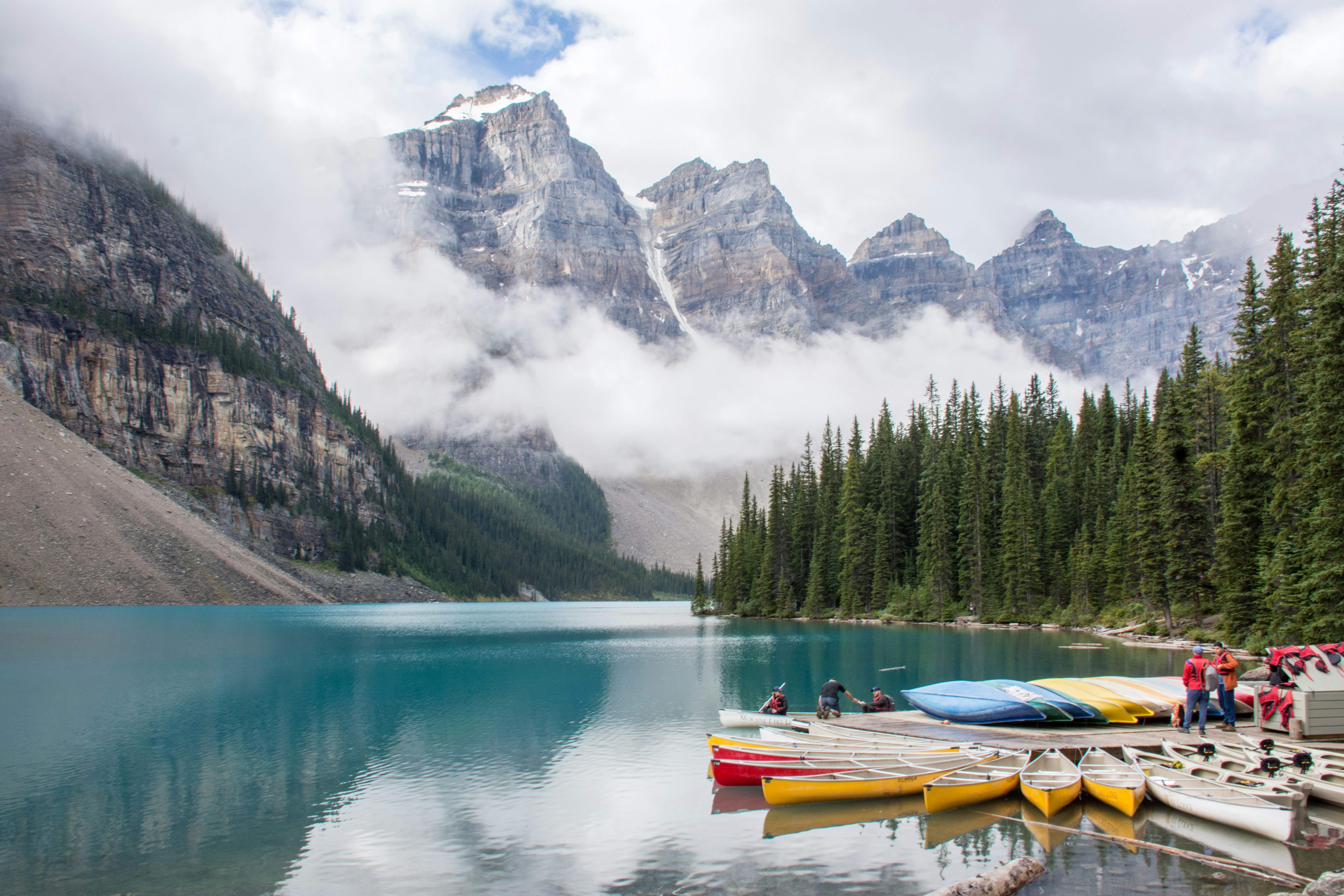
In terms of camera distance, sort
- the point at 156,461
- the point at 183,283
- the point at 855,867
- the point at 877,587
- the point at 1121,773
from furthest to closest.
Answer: the point at 183,283 < the point at 156,461 < the point at 877,587 < the point at 1121,773 < the point at 855,867

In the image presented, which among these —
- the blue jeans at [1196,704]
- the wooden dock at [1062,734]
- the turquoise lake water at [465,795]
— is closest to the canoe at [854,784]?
the turquoise lake water at [465,795]

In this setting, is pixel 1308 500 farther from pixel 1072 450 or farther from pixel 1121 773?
pixel 1072 450

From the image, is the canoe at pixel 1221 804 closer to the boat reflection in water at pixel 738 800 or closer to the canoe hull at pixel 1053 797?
the canoe hull at pixel 1053 797

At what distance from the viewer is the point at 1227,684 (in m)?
23.0

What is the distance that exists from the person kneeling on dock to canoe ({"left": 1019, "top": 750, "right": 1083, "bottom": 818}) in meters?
7.67

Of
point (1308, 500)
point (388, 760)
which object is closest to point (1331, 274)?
point (1308, 500)

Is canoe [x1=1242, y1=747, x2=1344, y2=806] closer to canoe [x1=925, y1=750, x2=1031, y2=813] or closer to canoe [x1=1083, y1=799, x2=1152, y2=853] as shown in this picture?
canoe [x1=1083, y1=799, x2=1152, y2=853]

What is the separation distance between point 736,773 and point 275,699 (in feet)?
86.4

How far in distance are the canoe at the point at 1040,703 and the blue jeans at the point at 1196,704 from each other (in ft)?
10.2

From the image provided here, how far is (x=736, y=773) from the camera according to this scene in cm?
2139

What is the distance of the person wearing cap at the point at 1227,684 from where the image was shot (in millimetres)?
22781

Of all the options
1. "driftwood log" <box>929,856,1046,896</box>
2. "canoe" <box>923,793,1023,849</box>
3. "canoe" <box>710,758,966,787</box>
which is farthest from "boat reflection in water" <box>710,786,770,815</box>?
"driftwood log" <box>929,856,1046,896</box>

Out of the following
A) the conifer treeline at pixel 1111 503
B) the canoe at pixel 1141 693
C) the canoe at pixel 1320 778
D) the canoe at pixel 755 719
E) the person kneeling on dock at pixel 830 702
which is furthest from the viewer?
the conifer treeline at pixel 1111 503

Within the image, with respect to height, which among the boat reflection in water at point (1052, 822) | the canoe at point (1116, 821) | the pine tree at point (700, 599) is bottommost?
the pine tree at point (700, 599)
